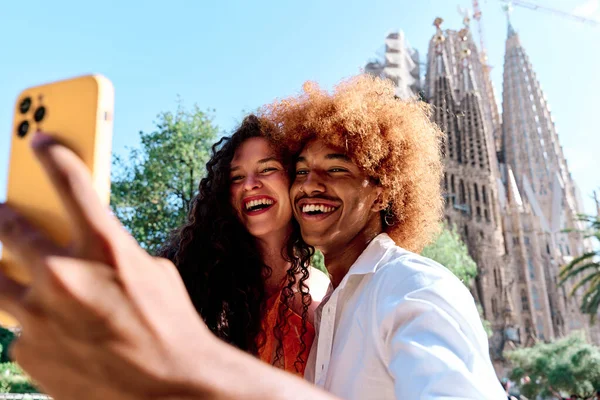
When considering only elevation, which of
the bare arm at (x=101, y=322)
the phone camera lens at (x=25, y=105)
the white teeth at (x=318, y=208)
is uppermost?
the white teeth at (x=318, y=208)

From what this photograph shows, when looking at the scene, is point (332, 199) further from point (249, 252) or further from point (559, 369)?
point (559, 369)

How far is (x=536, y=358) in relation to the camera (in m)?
29.8

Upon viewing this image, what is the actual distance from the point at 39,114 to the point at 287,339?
6.22 ft

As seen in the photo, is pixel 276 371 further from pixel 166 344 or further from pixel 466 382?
pixel 466 382

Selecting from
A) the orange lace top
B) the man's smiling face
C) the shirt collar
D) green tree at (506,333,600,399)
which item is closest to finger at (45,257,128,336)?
the shirt collar

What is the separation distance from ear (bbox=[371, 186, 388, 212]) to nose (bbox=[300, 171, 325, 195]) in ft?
0.83

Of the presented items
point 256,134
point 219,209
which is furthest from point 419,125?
point 219,209

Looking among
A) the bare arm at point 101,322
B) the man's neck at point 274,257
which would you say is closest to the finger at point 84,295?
the bare arm at point 101,322

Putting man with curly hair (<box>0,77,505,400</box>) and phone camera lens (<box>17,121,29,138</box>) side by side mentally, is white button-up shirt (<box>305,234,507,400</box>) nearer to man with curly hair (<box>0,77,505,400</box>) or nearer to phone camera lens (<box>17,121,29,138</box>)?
man with curly hair (<box>0,77,505,400</box>)

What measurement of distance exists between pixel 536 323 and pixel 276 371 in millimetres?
51960

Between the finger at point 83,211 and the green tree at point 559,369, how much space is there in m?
30.2

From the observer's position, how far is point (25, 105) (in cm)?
71

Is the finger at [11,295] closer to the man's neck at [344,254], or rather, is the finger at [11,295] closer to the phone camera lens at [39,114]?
the phone camera lens at [39,114]

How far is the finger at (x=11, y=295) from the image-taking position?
543 mm
